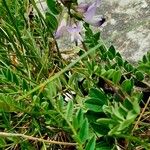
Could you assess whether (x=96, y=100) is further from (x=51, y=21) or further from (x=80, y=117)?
(x=51, y=21)

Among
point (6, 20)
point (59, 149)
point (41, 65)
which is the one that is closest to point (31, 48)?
point (41, 65)

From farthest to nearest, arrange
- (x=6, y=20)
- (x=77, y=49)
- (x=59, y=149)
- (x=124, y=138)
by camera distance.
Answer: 1. (x=6, y=20)
2. (x=77, y=49)
3. (x=59, y=149)
4. (x=124, y=138)

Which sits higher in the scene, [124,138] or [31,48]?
[31,48]

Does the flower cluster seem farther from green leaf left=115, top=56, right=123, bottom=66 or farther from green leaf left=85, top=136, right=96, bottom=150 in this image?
green leaf left=85, top=136, right=96, bottom=150

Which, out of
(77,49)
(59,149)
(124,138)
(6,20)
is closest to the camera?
(124,138)

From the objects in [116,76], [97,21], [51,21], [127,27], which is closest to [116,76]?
Result: [116,76]

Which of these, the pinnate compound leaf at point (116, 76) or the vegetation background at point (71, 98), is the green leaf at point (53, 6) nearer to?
the vegetation background at point (71, 98)

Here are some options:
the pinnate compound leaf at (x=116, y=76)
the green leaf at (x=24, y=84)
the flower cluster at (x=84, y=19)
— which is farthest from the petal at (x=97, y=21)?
the green leaf at (x=24, y=84)

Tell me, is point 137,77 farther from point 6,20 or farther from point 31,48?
point 6,20

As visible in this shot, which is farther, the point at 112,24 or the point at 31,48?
the point at 112,24

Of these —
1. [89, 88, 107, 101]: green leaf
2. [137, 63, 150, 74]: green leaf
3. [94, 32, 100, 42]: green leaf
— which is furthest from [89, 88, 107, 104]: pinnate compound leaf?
[94, 32, 100, 42]: green leaf

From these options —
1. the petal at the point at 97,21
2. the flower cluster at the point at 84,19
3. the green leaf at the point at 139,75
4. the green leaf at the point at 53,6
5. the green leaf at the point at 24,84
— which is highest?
the green leaf at the point at 53,6
